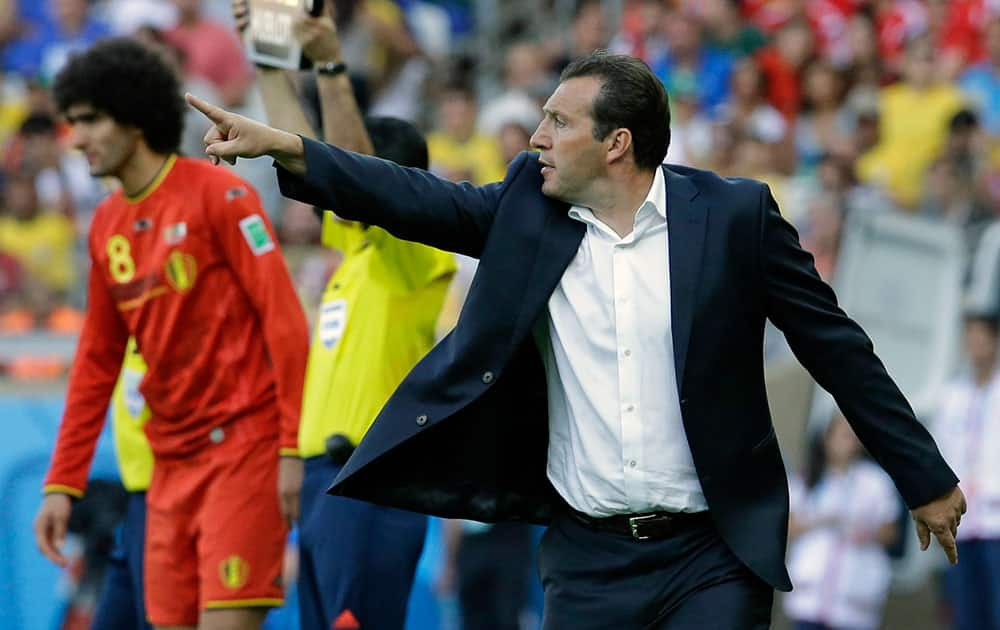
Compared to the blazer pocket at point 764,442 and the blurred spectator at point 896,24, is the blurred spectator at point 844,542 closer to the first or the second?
the blurred spectator at point 896,24

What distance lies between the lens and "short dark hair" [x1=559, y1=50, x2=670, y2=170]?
5109 mm

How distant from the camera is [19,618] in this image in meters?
10.4

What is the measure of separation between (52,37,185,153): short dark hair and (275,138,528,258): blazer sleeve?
1975mm

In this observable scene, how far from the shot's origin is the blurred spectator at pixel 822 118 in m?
13.5

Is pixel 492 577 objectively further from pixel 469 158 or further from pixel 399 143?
pixel 469 158

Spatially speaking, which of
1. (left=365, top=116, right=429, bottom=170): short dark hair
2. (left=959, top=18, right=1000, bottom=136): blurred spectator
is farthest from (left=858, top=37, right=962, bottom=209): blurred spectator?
(left=365, top=116, right=429, bottom=170): short dark hair

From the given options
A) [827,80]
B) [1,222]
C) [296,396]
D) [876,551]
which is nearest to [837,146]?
[827,80]

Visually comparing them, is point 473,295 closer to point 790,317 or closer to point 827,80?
point 790,317

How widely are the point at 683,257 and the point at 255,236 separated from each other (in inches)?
77.6

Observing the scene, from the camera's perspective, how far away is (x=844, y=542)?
10.6 m

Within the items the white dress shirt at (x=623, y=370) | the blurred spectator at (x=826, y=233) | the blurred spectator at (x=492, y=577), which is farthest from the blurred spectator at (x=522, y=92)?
the white dress shirt at (x=623, y=370)

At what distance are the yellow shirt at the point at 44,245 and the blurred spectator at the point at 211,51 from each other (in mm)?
1592

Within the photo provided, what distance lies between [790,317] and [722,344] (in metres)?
0.21

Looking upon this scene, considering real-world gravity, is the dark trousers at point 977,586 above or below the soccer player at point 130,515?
below
